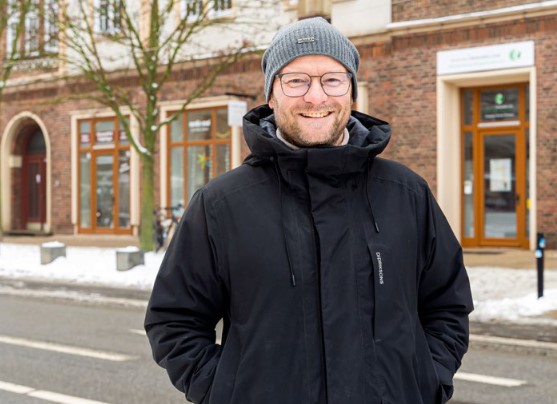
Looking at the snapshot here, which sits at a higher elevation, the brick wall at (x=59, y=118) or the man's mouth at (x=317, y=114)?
the brick wall at (x=59, y=118)

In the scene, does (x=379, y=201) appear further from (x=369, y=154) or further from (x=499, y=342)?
(x=499, y=342)

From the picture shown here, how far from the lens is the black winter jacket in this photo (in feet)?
7.08

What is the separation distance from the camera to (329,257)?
7.13 feet

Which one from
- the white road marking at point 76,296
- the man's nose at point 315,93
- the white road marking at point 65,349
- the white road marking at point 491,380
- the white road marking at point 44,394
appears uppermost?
the man's nose at point 315,93

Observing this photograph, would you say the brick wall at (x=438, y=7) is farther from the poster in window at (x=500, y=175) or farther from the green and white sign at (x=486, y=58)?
the poster in window at (x=500, y=175)

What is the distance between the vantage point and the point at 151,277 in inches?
563

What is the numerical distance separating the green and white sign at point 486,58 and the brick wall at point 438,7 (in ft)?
2.71

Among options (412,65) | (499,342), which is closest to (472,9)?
(412,65)

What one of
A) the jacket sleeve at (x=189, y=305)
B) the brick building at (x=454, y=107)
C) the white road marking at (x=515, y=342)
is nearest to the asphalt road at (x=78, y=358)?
the white road marking at (x=515, y=342)

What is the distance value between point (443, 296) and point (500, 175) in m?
15.7

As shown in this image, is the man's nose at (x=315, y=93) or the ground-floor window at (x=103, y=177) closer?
the man's nose at (x=315, y=93)

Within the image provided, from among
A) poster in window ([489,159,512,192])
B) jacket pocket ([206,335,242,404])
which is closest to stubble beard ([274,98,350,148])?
jacket pocket ([206,335,242,404])

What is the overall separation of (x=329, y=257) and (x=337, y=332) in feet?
0.64

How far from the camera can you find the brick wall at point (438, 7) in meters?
16.7
